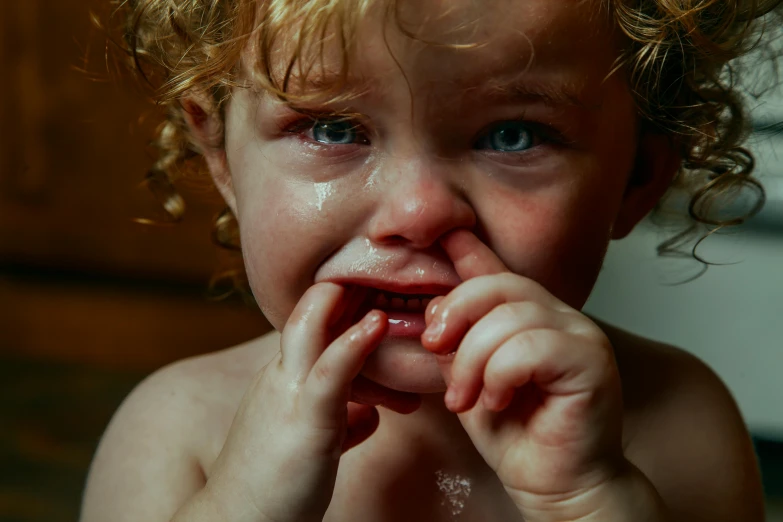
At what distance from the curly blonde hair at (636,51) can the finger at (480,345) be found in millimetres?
Result: 168

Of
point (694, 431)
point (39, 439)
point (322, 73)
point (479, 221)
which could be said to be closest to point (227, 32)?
point (322, 73)

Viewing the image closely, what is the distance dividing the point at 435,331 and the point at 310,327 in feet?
0.30

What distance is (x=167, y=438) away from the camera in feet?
2.71

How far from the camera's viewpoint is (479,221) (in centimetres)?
64

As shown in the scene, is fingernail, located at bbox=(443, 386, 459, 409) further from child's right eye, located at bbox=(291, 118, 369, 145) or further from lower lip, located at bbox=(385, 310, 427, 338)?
child's right eye, located at bbox=(291, 118, 369, 145)

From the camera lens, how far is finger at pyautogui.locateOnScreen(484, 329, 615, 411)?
578mm

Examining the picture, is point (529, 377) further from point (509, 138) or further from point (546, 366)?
point (509, 138)

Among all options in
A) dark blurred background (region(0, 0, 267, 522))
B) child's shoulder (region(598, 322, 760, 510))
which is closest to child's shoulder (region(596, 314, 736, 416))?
child's shoulder (region(598, 322, 760, 510))

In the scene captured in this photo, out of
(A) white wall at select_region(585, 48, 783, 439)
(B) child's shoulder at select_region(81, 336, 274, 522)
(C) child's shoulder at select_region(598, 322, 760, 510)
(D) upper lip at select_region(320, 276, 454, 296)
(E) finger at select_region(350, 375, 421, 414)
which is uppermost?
(D) upper lip at select_region(320, 276, 454, 296)

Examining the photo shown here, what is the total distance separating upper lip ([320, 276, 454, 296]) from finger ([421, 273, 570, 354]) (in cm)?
3

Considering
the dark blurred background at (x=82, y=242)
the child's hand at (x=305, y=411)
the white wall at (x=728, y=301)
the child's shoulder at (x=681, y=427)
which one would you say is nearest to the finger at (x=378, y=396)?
the child's hand at (x=305, y=411)

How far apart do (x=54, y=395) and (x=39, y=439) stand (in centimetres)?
15

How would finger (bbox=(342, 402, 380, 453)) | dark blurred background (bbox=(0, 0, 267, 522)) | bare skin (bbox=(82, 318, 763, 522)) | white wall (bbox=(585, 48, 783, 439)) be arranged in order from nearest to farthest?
finger (bbox=(342, 402, 380, 453)) < bare skin (bbox=(82, 318, 763, 522)) < white wall (bbox=(585, 48, 783, 439)) < dark blurred background (bbox=(0, 0, 267, 522))

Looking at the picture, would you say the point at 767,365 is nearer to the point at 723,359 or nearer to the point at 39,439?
the point at 723,359
